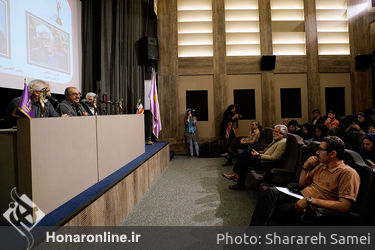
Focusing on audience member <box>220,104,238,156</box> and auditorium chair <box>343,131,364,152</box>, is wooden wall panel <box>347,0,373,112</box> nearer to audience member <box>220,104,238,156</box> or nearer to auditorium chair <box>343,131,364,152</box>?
audience member <box>220,104,238,156</box>

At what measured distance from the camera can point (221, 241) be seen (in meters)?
1.86

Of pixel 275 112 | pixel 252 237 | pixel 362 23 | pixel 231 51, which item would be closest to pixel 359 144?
pixel 252 237

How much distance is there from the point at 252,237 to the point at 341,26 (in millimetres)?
7494

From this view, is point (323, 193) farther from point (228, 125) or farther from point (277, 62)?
point (277, 62)

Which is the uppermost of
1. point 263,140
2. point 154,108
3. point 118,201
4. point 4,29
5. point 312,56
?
point 312,56

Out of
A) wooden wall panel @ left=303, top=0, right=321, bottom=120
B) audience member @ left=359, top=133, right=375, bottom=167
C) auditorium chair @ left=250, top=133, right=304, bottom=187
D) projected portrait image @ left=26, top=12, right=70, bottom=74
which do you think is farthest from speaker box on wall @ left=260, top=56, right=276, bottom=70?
projected portrait image @ left=26, top=12, right=70, bottom=74

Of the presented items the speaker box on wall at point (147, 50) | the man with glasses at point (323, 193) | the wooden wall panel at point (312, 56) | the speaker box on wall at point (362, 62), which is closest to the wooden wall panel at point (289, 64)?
the wooden wall panel at point (312, 56)

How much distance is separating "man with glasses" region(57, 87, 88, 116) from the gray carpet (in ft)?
4.34

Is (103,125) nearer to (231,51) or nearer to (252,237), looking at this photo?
(252,237)

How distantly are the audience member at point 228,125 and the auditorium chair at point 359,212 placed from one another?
14.4 feet

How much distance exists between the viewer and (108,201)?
196cm

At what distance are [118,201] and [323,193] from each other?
68.8 inches

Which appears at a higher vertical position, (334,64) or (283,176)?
(334,64)

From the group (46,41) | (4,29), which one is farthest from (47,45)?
(4,29)
